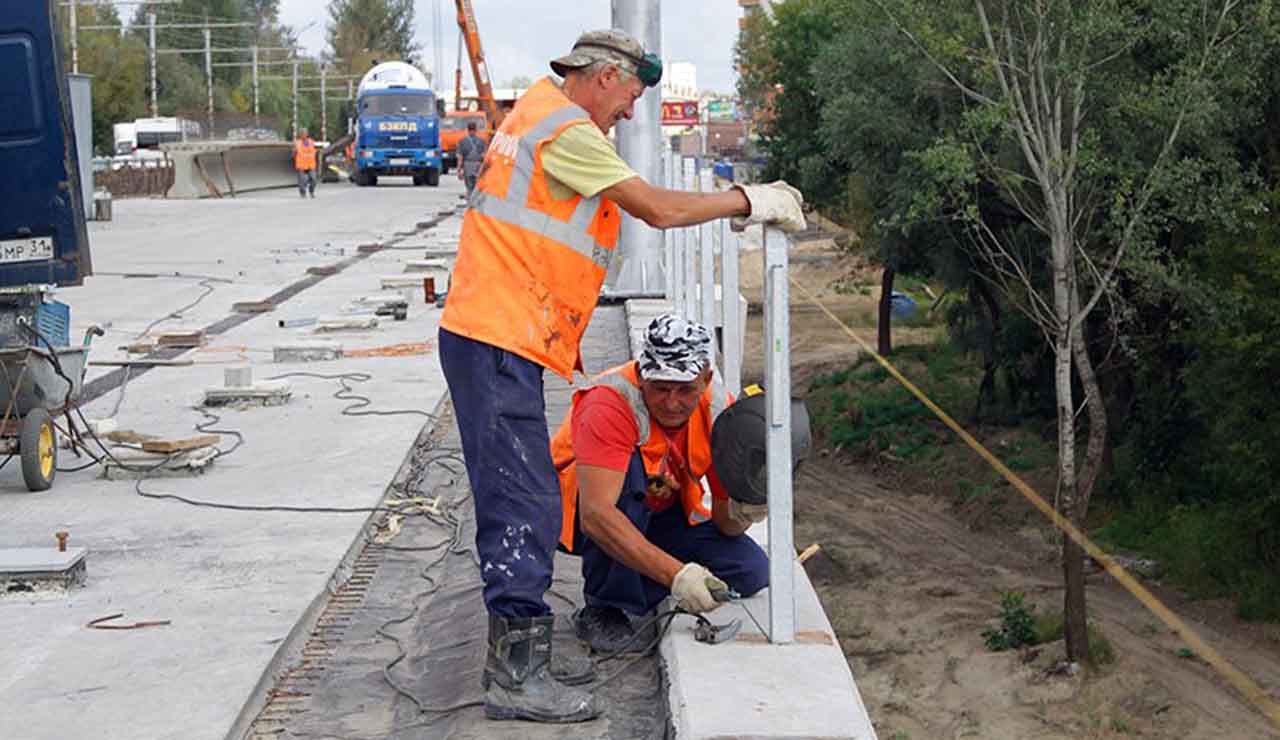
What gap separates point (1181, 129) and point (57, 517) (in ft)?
43.1

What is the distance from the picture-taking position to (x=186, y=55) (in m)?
104

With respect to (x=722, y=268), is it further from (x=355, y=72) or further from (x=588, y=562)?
(x=355, y=72)

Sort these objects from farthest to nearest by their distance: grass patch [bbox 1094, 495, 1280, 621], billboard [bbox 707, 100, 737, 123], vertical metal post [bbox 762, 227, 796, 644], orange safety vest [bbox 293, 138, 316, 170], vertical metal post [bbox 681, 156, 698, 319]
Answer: billboard [bbox 707, 100, 737, 123] → orange safety vest [bbox 293, 138, 316, 170] → grass patch [bbox 1094, 495, 1280, 621] → vertical metal post [bbox 681, 156, 698, 319] → vertical metal post [bbox 762, 227, 796, 644]

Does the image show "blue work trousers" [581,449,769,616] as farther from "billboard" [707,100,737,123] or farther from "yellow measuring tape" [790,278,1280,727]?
"billboard" [707,100,737,123]

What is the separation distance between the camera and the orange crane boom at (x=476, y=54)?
168 ft

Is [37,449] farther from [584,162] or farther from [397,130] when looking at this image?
[397,130]

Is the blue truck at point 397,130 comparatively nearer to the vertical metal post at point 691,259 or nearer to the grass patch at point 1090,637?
the grass patch at point 1090,637

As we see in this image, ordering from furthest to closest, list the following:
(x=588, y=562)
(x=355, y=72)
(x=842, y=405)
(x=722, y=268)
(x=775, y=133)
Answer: (x=355, y=72)
(x=775, y=133)
(x=842, y=405)
(x=722, y=268)
(x=588, y=562)

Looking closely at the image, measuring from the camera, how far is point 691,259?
10406mm

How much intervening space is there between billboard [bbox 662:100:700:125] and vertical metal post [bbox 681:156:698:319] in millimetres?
24023

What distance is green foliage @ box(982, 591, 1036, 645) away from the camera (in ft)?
56.2

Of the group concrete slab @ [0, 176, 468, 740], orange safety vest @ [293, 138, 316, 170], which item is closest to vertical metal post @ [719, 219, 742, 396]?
concrete slab @ [0, 176, 468, 740]

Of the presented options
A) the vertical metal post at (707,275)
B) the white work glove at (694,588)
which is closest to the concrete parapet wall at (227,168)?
the vertical metal post at (707,275)

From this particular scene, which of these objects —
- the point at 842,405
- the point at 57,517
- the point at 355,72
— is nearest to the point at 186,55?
the point at 355,72
